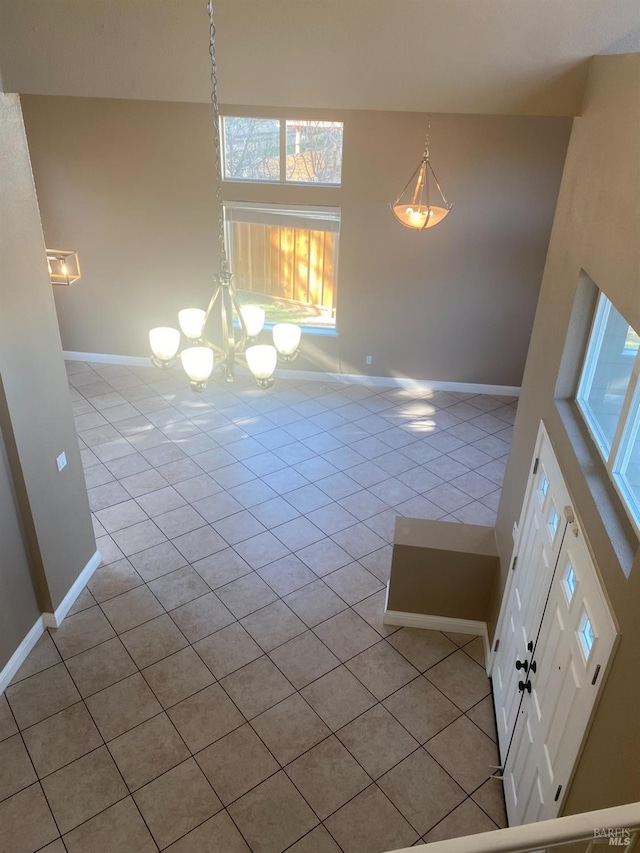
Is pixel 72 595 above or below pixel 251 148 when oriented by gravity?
below

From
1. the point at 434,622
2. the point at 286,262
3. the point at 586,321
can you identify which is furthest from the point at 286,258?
the point at 586,321

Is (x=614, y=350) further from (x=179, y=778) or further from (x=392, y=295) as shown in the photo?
(x=392, y=295)

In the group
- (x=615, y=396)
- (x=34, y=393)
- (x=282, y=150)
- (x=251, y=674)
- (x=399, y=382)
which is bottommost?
(x=251, y=674)

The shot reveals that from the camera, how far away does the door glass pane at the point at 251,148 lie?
22.8 feet

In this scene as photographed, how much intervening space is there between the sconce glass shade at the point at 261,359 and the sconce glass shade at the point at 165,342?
0.39 m

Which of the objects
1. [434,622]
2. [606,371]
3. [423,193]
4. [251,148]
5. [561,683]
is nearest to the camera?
[561,683]

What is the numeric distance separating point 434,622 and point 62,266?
493cm

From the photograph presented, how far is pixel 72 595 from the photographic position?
4672 mm

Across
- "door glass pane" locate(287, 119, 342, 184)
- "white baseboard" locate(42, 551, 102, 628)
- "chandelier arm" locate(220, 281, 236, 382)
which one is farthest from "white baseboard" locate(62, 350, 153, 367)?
"chandelier arm" locate(220, 281, 236, 382)

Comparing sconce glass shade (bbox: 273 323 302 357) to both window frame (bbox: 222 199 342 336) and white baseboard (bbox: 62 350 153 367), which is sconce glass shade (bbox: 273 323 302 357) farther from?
white baseboard (bbox: 62 350 153 367)

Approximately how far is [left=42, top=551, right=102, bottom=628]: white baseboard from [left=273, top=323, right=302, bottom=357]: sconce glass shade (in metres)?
2.60

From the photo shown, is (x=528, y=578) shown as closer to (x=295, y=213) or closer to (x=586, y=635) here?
(x=586, y=635)

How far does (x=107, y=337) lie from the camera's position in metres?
8.24

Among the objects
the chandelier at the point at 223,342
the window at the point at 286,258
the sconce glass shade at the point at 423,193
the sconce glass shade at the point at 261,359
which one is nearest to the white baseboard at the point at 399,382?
the window at the point at 286,258
